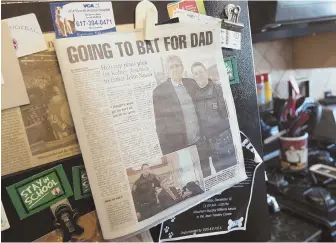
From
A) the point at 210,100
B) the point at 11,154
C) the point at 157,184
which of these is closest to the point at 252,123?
the point at 210,100

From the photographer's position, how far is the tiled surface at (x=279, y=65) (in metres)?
1.42

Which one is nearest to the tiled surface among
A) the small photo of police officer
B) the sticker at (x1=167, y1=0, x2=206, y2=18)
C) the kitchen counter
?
the kitchen counter

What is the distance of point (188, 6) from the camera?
623 millimetres

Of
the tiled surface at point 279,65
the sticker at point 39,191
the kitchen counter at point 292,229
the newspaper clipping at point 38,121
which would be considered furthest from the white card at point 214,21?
the tiled surface at point 279,65

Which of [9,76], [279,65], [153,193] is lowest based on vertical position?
[153,193]

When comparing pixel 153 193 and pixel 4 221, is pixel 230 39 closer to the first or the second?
pixel 153 193

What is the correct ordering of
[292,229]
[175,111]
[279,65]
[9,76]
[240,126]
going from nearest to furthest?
[9,76]
[175,111]
[240,126]
[292,229]
[279,65]

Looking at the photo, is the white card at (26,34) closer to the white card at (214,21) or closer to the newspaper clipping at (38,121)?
the newspaper clipping at (38,121)

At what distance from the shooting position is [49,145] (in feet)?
1.69

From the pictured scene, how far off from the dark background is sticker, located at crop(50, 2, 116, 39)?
12mm

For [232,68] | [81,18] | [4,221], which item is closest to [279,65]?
[232,68]

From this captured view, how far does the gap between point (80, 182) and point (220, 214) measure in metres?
0.32

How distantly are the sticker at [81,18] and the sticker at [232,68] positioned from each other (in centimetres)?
25

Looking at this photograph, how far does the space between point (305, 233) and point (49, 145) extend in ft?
2.66
